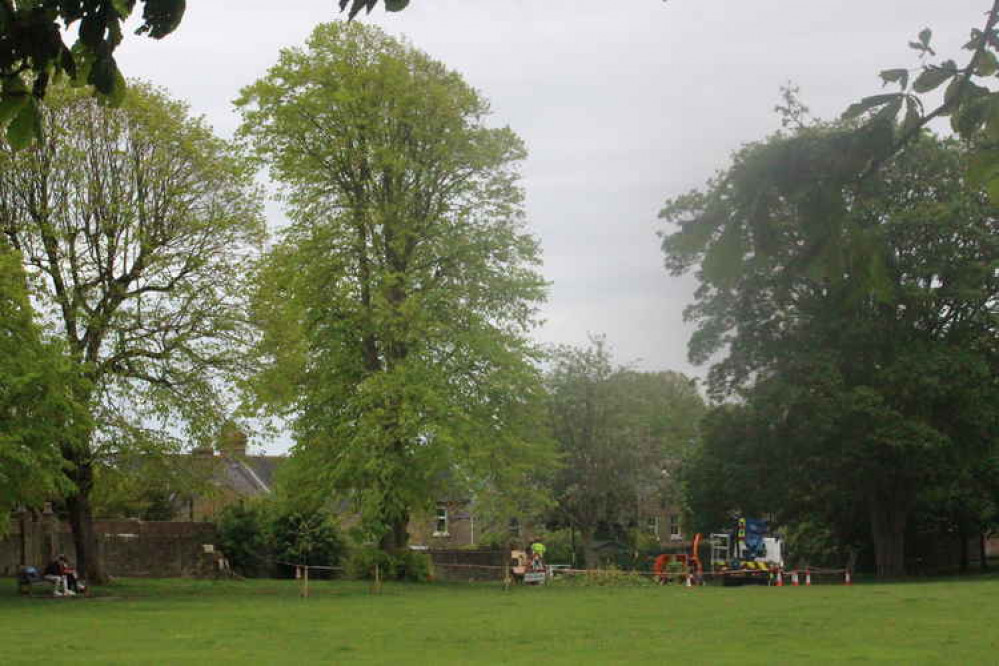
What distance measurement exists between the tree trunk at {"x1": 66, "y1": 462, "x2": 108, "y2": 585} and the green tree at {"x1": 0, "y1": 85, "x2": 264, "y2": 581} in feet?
0.14

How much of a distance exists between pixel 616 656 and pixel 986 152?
40.4ft

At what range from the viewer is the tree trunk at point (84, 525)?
36.5m

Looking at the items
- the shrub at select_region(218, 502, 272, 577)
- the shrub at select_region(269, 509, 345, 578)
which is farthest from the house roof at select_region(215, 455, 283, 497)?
the shrub at select_region(218, 502, 272, 577)

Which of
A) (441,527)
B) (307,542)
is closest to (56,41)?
(307,542)

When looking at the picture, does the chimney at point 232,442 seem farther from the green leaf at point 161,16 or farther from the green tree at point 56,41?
the green leaf at point 161,16

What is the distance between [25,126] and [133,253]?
33092 millimetres

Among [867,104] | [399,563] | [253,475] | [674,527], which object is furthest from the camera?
[674,527]

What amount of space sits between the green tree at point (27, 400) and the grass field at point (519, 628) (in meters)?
3.05

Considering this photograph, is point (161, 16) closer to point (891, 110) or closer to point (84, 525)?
point (891, 110)

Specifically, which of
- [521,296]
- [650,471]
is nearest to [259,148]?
[521,296]

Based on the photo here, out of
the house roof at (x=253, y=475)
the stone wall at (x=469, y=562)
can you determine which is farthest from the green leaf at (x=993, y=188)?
the house roof at (x=253, y=475)

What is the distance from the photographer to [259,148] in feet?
131

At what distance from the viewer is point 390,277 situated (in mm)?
37875

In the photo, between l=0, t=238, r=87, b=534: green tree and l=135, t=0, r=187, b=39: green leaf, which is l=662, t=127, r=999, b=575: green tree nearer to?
l=0, t=238, r=87, b=534: green tree
